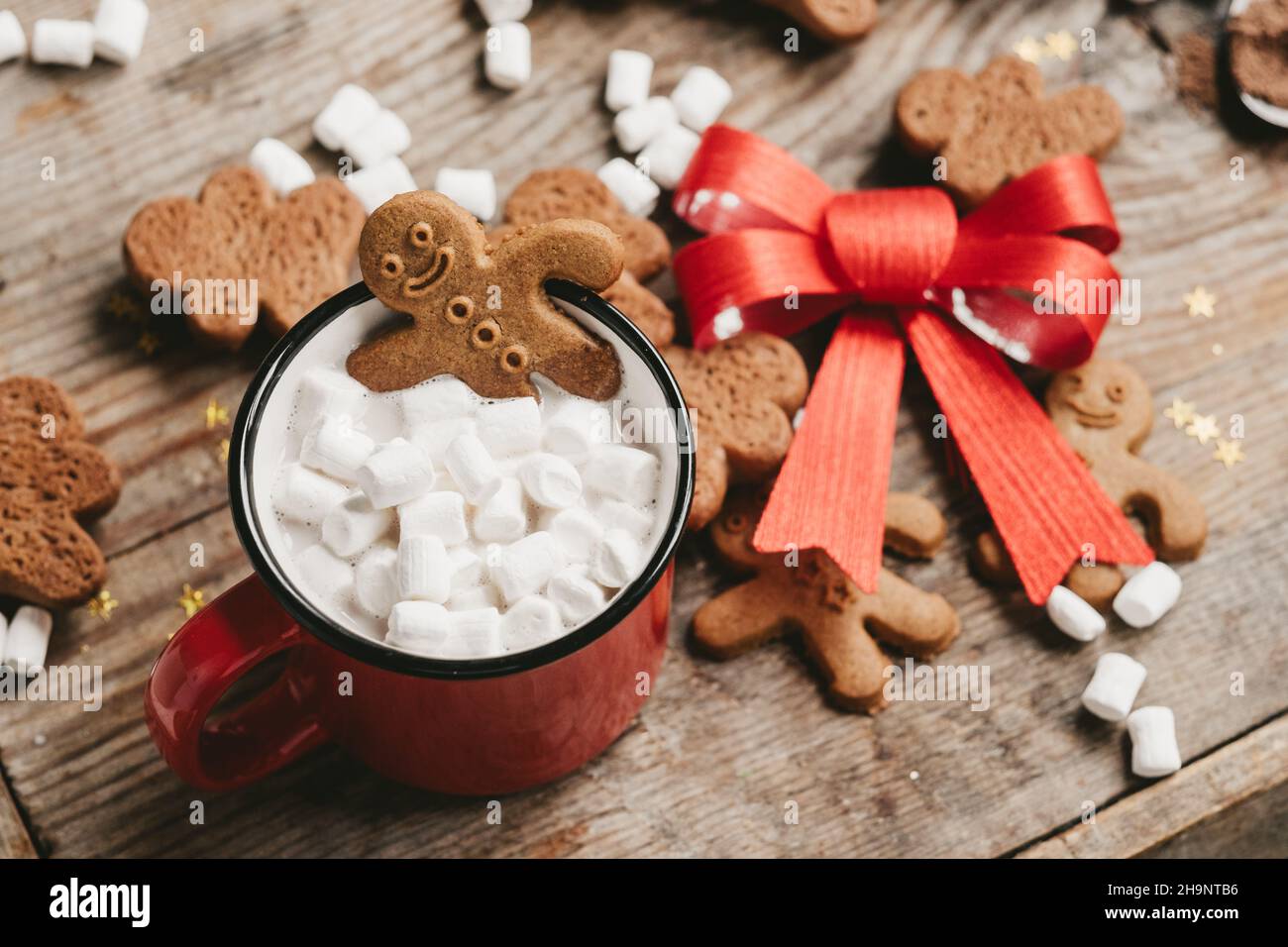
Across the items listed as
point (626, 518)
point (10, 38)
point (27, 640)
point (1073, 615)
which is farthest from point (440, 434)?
point (10, 38)

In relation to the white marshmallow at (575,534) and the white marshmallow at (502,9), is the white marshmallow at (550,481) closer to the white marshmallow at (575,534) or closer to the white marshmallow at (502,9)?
the white marshmallow at (575,534)

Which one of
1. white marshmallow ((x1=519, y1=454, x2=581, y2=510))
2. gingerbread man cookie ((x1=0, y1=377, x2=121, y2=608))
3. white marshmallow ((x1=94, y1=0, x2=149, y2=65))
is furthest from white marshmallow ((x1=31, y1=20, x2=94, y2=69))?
white marshmallow ((x1=519, y1=454, x2=581, y2=510))

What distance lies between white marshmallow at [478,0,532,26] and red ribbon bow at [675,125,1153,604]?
248 mm

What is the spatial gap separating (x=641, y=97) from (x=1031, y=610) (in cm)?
60

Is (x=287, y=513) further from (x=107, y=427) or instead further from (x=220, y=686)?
(x=107, y=427)

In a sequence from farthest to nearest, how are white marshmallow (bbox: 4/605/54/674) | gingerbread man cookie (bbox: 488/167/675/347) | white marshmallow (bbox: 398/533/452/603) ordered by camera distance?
gingerbread man cookie (bbox: 488/167/675/347) → white marshmallow (bbox: 4/605/54/674) → white marshmallow (bbox: 398/533/452/603)

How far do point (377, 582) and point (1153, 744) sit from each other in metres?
0.66

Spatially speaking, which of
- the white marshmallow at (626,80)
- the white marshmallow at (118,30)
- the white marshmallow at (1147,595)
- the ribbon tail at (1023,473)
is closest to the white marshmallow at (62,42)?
the white marshmallow at (118,30)

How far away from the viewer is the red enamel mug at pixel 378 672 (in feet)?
2.67

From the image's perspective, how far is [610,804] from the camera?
1.07 metres

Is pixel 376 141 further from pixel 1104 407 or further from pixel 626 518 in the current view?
pixel 1104 407

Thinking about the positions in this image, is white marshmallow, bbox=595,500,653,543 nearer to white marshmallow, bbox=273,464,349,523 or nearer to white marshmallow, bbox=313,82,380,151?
white marshmallow, bbox=273,464,349,523

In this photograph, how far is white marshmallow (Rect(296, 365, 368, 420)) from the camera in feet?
2.87

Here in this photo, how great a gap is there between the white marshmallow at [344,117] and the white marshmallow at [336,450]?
461 mm
